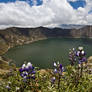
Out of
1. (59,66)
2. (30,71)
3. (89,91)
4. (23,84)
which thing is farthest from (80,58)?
(23,84)

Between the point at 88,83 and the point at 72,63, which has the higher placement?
the point at 72,63

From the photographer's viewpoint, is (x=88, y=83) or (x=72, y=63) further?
(x=72, y=63)

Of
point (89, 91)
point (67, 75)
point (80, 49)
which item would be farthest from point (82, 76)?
point (80, 49)

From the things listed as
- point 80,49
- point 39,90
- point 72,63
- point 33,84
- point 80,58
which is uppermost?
point 80,49

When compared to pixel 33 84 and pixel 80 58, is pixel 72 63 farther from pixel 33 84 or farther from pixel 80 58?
pixel 33 84

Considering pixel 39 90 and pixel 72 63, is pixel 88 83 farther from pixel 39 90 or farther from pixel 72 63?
pixel 39 90

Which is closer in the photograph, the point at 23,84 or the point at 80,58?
the point at 23,84

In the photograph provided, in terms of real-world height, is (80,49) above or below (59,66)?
above

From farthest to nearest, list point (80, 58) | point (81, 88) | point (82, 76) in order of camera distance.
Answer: point (82, 76) < point (80, 58) < point (81, 88)

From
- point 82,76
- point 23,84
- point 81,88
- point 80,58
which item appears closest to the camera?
point 81,88
